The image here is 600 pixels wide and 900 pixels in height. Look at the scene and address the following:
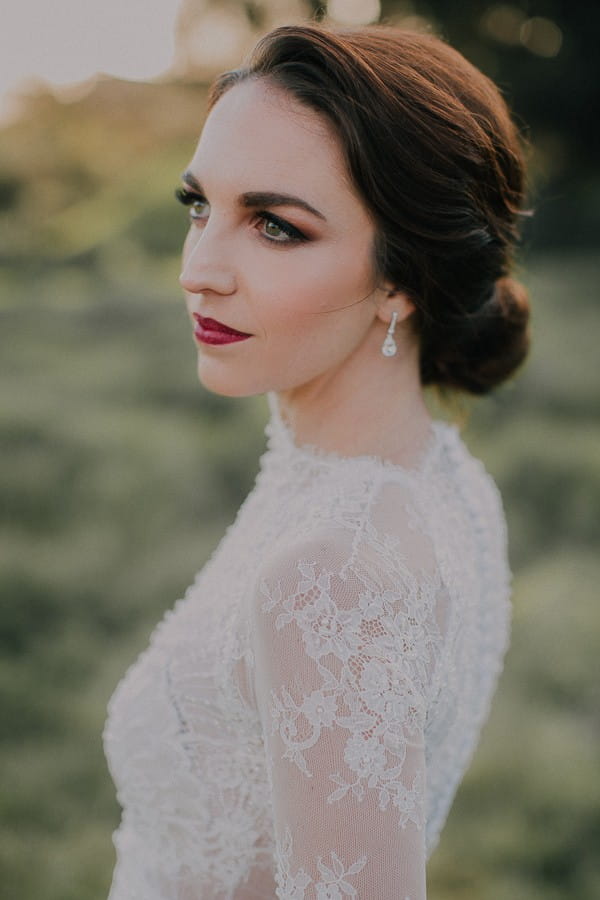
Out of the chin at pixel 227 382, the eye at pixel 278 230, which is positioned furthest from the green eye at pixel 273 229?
the chin at pixel 227 382

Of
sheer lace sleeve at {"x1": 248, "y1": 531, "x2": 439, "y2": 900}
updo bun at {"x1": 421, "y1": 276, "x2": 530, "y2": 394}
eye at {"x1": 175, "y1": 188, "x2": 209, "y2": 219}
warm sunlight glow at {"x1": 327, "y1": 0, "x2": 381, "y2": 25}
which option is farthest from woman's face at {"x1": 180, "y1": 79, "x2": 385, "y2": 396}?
warm sunlight glow at {"x1": 327, "y1": 0, "x2": 381, "y2": 25}

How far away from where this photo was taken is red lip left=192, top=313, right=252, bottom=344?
169cm

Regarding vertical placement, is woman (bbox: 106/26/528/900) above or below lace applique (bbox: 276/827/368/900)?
above

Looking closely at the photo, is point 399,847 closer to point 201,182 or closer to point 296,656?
point 296,656

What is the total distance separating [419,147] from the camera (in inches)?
63.8

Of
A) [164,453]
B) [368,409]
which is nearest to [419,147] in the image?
[368,409]

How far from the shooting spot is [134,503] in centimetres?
577

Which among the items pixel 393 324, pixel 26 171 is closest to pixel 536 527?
pixel 393 324

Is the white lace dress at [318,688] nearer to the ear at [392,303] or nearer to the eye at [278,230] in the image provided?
the ear at [392,303]

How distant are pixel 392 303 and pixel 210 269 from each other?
359mm

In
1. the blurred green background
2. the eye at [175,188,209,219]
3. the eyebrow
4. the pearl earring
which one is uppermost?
the blurred green background

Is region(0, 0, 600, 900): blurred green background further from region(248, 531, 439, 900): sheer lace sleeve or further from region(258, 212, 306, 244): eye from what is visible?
region(248, 531, 439, 900): sheer lace sleeve

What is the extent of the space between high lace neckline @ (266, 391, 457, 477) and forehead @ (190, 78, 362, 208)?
452 mm

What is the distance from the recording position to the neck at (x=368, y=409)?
1.74 meters
